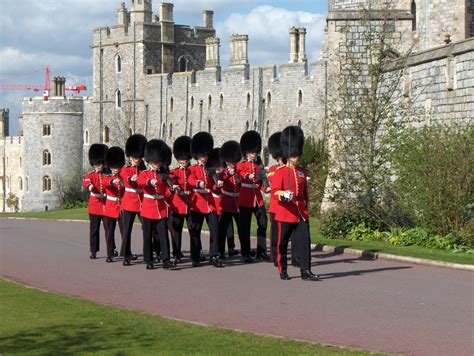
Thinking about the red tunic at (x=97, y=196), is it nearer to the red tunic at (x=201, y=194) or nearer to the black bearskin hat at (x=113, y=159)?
the black bearskin hat at (x=113, y=159)

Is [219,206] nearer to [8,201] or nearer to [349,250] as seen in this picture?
[349,250]

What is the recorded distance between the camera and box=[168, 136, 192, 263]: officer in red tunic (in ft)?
59.7

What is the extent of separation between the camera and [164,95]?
7762 centimetres

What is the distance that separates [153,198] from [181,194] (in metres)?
0.56

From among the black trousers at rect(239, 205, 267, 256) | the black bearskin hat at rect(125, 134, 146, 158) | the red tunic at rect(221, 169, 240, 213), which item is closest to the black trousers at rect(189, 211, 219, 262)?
the black trousers at rect(239, 205, 267, 256)

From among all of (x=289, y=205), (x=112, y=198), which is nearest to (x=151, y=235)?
(x=112, y=198)

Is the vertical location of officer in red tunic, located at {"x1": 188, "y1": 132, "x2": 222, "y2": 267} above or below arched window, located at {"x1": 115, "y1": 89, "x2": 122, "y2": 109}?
below

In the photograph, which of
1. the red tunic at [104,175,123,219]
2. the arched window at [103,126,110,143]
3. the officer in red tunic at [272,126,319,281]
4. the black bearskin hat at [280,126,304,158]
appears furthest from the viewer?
the arched window at [103,126,110,143]

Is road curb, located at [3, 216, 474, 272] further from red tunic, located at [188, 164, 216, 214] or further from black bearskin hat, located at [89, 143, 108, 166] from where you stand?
black bearskin hat, located at [89, 143, 108, 166]

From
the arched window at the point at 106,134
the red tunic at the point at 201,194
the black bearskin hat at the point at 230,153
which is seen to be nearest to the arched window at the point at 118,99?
the arched window at the point at 106,134

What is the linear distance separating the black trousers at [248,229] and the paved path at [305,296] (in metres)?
0.34

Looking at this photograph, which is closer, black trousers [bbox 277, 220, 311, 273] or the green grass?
the green grass

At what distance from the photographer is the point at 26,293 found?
14.3 m

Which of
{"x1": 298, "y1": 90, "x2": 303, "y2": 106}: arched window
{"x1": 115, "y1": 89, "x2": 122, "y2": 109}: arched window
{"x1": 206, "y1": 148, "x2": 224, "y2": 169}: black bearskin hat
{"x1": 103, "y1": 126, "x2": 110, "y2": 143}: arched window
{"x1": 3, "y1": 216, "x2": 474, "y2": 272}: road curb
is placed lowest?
{"x1": 3, "y1": 216, "x2": 474, "y2": 272}: road curb
